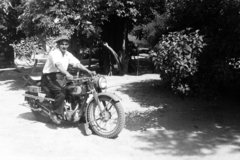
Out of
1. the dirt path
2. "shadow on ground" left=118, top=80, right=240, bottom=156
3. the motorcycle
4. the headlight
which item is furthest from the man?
"shadow on ground" left=118, top=80, right=240, bottom=156

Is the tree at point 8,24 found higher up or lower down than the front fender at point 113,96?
higher up

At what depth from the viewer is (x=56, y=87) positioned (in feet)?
17.6

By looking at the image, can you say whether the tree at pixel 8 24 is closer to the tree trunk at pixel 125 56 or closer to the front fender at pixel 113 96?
the tree trunk at pixel 125 56

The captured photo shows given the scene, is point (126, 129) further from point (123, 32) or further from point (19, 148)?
point (123, 32)

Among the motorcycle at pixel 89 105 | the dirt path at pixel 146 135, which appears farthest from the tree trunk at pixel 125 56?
the motorcycle at pixel 89 105

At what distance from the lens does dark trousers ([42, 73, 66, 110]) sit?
5312 mm

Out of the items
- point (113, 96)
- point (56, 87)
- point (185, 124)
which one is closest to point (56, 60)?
point (56, 87)

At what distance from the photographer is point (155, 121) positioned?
5945 millimetres

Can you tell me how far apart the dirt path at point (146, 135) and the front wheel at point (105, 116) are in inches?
5.7

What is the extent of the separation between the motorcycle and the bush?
1.13 m

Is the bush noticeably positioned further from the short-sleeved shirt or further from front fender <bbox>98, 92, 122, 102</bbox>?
the short-sleeved shirt

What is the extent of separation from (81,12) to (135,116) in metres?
4.33

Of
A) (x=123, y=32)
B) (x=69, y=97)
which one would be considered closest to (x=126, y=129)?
(x=69, y=97)

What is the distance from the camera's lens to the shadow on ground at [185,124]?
4558 millimetres
